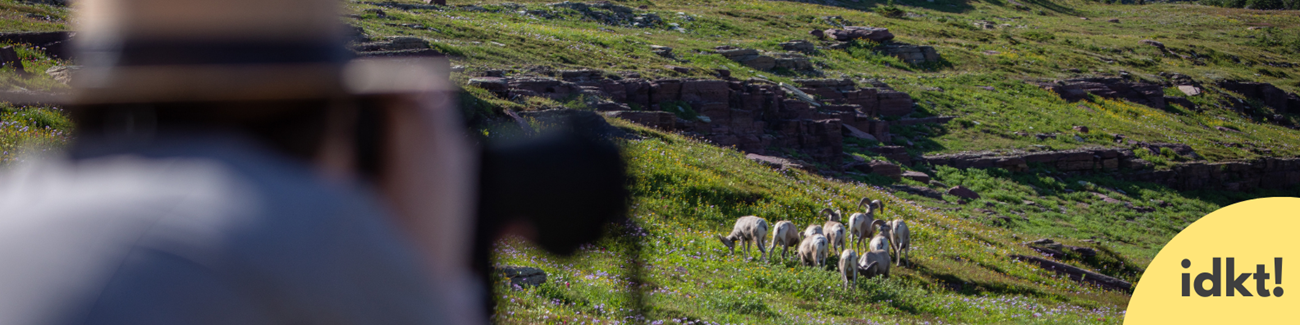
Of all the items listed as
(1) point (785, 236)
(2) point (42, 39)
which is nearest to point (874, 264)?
(1) point (785, 236)

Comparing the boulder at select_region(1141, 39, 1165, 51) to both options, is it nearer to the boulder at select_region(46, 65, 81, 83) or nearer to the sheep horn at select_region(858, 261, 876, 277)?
the sheep horn at select_region(858, 261, 876, 277)

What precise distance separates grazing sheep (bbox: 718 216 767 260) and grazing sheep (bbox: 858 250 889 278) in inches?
52.2

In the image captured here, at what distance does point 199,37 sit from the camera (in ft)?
2.10

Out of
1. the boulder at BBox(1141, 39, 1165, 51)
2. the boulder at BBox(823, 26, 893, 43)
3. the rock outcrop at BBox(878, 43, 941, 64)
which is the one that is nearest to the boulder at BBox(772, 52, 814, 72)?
the rock outcrop at BBox(878, 43, 941, 64)

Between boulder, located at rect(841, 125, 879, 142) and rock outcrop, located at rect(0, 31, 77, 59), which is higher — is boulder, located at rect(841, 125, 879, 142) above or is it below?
below

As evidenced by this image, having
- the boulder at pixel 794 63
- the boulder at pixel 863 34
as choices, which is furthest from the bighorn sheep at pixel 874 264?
the boulder at pixel 863 34

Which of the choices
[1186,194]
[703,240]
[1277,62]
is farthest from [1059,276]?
[1277,62]

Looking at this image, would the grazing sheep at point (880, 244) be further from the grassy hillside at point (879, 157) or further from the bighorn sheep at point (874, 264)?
Answer: the grassy hillside at point (879, 157)

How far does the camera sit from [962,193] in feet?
70.2

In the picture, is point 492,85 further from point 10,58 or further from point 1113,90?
point 1113,90

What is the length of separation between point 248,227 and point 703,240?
1074cm

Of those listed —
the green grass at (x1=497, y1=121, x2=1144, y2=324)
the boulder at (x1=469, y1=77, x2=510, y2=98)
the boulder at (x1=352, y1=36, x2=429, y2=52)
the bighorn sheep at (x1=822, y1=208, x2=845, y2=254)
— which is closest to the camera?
the green grass at (x1=497, y1=121, x2=1144, y2=324)

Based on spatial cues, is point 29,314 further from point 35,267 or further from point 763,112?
point 763,112

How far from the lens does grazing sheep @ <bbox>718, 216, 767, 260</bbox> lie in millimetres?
10422
